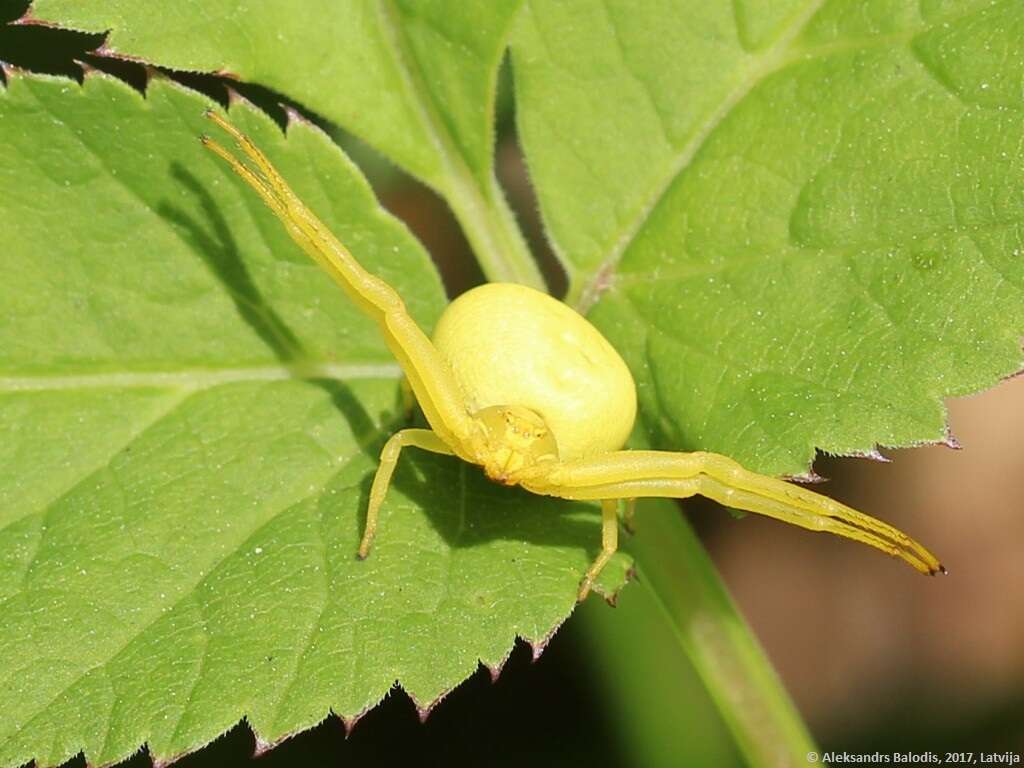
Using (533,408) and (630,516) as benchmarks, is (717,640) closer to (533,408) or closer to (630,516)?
(630,516)

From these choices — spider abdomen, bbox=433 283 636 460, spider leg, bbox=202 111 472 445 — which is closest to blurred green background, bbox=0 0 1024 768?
spider leg, bbox=202 111 472 445

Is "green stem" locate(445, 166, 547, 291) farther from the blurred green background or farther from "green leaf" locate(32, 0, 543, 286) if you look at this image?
the blurred green background

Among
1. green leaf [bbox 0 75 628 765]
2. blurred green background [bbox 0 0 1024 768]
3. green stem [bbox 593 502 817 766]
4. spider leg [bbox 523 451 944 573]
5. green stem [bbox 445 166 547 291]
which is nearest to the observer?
green leaf [bbox 0 75 628 765]

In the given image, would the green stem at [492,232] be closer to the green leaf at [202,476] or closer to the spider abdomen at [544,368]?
the green leaf at [202,476]

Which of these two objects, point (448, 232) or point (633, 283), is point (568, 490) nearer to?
point (633, 283)

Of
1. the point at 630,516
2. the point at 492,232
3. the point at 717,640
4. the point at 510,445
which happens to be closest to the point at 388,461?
the point at 510,445

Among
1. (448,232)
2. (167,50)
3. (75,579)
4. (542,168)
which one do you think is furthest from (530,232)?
(75,579)
